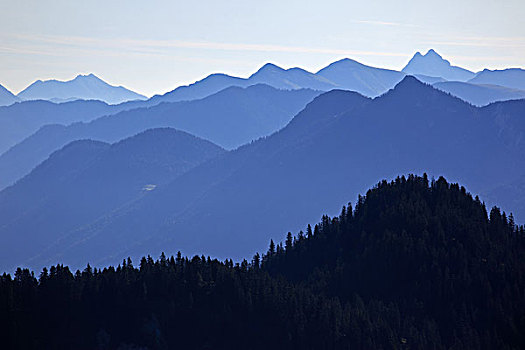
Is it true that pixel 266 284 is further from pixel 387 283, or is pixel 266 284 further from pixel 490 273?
pixel 490 273

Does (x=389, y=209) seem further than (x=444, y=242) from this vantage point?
Yes

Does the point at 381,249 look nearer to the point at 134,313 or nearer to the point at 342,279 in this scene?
the point at 342,279

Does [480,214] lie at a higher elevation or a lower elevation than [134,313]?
higher

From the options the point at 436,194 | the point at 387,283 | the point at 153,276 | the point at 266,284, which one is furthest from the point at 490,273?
the point at 153,276

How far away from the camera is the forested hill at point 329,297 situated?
12925 centimetres

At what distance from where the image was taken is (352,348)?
136375 millimetres

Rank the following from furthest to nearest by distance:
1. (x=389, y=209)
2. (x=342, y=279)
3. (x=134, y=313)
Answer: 1. (x=389, y=209)
2. (x=342, y=279)
3. (x=134, y=313)

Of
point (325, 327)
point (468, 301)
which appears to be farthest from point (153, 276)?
point (468, 301)

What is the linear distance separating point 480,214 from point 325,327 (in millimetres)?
55659

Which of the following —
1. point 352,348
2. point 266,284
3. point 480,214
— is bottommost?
point 352,348

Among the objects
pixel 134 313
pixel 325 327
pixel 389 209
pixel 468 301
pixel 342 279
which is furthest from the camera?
pixel 389 209

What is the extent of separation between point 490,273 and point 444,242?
36.8ft

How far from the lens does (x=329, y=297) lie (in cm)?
15800

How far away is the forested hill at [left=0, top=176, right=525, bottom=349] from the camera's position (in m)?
129
